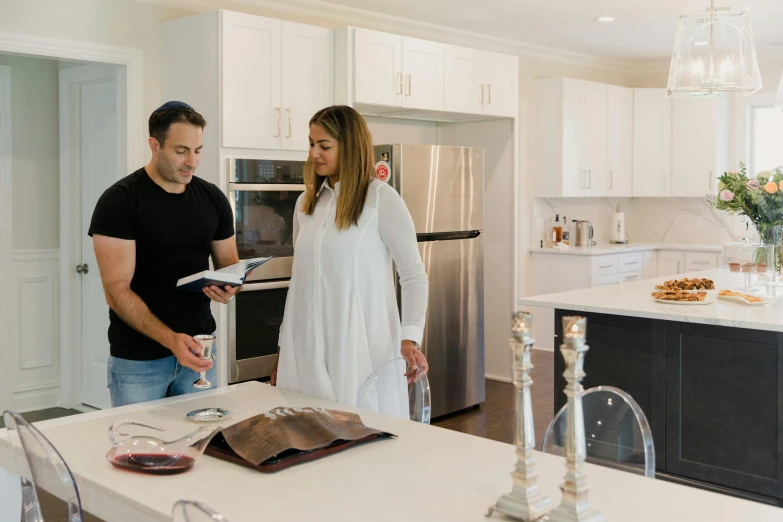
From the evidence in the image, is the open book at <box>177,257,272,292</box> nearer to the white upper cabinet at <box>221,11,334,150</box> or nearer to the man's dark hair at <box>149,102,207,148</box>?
the man's dark hair at <box>149,102,207,148</box>

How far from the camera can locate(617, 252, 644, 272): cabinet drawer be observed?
7.05 metres

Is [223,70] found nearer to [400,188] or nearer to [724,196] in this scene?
[400,188]

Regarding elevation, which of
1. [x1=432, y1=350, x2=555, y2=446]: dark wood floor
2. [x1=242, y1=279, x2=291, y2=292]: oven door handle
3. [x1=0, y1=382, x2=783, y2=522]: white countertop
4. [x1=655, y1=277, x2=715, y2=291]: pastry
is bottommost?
[x1=432, y1=350, x2=555, y2=446]: dark wood floor

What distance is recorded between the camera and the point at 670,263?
748 cm

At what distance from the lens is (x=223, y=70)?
4062 millimetres

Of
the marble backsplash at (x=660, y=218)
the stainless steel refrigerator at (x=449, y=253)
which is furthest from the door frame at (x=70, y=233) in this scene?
the marble backsplash at (x=660, y=218)

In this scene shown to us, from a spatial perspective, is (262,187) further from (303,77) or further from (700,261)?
(700,261)

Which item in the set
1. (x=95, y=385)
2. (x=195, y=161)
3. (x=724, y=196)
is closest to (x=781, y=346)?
(x=724, y=196)

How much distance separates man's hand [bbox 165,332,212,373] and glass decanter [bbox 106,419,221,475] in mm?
353

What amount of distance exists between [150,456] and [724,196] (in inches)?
131

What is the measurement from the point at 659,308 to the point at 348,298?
1.60 metres

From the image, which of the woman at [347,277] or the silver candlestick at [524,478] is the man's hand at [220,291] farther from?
the silver candlestick at [524,478]

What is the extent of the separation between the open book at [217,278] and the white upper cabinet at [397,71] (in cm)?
251

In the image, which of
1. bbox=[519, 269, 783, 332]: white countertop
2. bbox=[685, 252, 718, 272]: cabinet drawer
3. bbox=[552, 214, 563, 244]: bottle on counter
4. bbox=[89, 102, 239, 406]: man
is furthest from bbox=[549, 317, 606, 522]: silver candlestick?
bbox=[685, 252, 718, 272]: cabinet drawer
